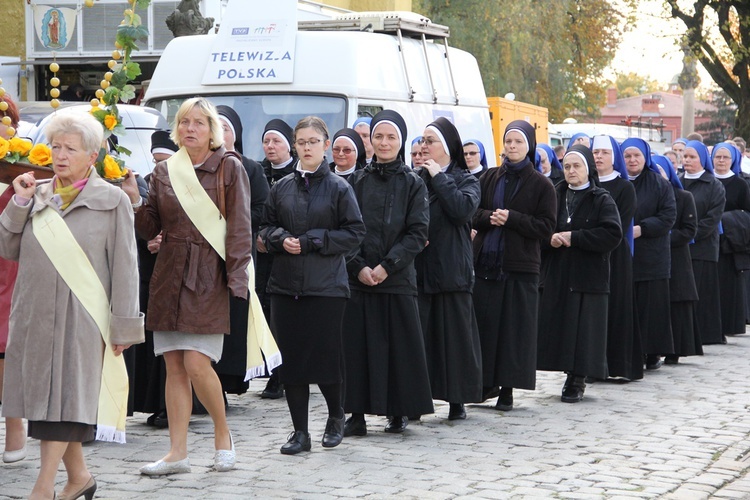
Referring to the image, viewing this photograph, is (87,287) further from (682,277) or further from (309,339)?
(682,277)

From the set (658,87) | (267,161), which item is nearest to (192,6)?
(267,161)

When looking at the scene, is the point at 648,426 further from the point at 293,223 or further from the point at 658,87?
the point at 658,87

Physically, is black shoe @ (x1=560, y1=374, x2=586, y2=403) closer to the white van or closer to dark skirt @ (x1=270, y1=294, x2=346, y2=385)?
dark skirt @ (x1=270, y1=294, x2=346, y2=385)

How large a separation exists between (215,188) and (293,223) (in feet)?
2.64

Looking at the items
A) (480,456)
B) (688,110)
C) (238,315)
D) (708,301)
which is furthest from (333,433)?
(688,110)

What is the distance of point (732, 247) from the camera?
15.0 meters

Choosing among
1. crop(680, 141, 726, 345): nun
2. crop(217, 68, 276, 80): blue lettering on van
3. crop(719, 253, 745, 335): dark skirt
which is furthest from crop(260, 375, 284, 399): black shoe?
crop(719, 253, 745, 335): dark skirt

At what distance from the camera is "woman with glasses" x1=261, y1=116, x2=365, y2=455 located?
764 cm

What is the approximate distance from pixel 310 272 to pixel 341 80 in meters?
5.35

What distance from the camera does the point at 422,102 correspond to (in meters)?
13.9

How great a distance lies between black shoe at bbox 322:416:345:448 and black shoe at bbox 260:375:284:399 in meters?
2.08

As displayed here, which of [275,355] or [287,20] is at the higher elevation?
[287,20]

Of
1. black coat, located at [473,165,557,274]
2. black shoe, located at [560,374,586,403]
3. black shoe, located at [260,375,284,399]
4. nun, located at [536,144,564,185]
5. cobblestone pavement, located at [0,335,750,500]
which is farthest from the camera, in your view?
nun, located at [536,144,564,185]

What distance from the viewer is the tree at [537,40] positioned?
3362 centimetres
